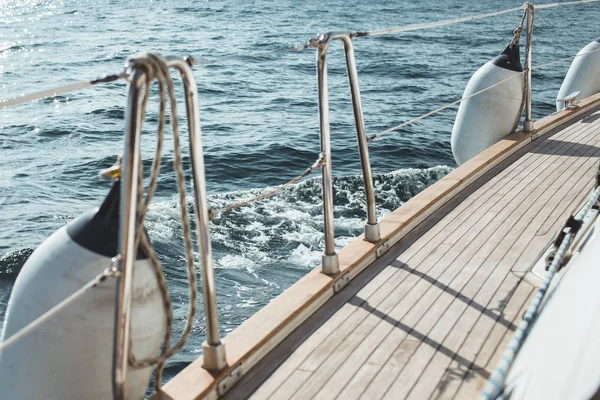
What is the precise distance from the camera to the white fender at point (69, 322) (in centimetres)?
182

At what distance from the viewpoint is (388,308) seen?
257 centimetres

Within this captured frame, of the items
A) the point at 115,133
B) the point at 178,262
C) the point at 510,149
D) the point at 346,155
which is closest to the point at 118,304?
the point at 510,149

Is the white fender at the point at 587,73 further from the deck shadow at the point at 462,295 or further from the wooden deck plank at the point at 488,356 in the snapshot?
the wooden deck plank at the point at 488,356

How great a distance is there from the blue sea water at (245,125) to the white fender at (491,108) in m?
1.44

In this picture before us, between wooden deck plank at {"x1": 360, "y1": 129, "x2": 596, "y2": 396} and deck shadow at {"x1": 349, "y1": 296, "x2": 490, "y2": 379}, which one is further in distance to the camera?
wooden deck plank at {"x1": 360, "y1": 129, "x2": 596, "y2": 396}

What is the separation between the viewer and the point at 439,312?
2539 mm

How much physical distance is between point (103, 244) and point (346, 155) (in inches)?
321

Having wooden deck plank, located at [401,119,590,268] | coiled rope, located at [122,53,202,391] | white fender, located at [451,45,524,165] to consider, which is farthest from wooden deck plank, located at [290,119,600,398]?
white fender, located at [451,45,524,165]

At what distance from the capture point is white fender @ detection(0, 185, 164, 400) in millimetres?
1824

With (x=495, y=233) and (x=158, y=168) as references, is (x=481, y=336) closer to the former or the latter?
(x=495, y=233)

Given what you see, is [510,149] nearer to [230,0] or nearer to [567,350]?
[567,350]

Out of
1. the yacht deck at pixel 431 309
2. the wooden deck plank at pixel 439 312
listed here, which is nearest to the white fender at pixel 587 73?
the yacht deck at pixel 431 309

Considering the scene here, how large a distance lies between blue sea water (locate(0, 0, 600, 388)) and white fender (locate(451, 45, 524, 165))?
4.71ft

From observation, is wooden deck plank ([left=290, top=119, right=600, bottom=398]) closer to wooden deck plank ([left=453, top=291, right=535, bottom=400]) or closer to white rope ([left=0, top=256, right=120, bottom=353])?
wooden deck plank ([left=453, top=291, right=535, bottom=400])
